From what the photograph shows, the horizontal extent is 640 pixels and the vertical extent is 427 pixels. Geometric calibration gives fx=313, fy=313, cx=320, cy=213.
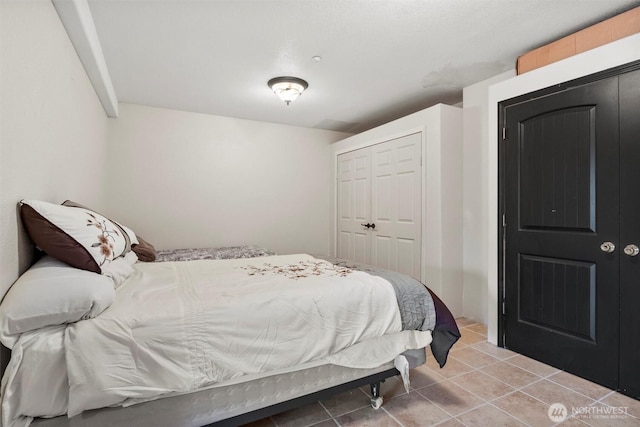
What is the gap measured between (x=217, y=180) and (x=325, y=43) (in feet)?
8.22

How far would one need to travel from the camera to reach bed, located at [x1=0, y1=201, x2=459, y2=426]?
1121 mm

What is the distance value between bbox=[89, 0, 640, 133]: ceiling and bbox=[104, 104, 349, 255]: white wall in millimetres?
487

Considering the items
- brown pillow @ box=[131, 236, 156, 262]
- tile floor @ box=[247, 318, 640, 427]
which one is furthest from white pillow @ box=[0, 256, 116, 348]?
brown pillow @ box=[131, 236, 156, 262]

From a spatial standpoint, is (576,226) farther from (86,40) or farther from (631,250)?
(86,40)

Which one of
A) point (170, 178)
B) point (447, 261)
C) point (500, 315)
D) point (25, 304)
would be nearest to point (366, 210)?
point (447, 261)

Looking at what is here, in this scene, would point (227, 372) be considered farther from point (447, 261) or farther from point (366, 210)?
point (366, 210)

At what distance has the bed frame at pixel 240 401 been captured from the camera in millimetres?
1212

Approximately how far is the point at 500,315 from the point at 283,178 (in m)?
3.26

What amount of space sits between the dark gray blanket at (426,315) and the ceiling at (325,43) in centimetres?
176

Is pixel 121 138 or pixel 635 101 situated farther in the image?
pixel 121 138

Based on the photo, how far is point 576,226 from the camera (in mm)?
2168

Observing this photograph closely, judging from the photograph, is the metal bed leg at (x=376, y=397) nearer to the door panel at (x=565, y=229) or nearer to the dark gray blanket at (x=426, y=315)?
the dark gray blanket at (x=426, y=315)

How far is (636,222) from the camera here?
190cm

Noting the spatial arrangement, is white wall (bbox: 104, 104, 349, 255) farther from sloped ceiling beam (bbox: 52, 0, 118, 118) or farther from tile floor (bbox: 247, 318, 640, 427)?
tile floor (bbox: 247, 318, 640, 427)
